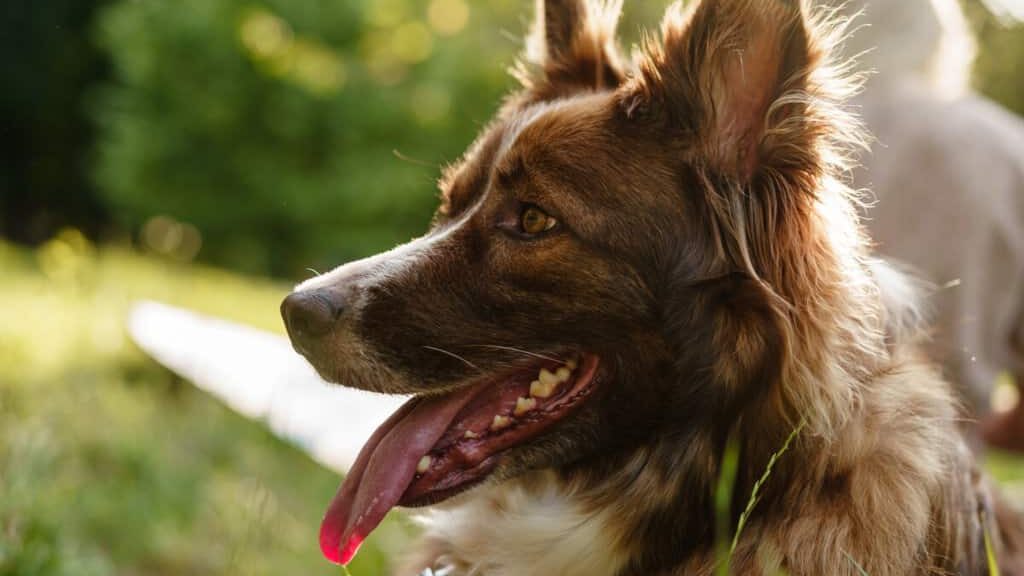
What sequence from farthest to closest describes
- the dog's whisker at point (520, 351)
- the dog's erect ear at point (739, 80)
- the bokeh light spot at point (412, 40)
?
the bokeh light spot at point (412, 40) < the dog's whisker at point (520, 351) < the dog's erect ear at point (739, 80)

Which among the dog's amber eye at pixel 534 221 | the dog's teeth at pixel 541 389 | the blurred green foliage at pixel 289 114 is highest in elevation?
the dog's amber eye at pixel 534 221

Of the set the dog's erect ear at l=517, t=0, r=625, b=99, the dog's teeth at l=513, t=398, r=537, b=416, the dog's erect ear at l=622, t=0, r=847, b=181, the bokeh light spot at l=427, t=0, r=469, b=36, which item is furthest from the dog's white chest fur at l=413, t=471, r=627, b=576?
the bokeh light spot at l=427, t=0, r=469, b=36

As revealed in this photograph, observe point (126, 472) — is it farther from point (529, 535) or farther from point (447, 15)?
point (447, 15)

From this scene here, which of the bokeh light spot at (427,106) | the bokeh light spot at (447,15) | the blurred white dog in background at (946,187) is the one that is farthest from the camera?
the bokeh light spot at (447,15)

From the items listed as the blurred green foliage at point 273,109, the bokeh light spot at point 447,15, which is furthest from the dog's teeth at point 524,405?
the bokeh light spot at point 447,15

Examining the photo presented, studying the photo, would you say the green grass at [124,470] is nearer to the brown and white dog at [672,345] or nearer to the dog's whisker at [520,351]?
the brown and white dog at [672,345]

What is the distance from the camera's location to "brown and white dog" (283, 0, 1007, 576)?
2.90 metres

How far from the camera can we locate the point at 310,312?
→ 2994 millimetres

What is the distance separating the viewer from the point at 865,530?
2.87 meters

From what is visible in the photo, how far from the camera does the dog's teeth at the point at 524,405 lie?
122 inches

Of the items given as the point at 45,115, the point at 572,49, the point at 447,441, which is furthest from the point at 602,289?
the point at 45,115

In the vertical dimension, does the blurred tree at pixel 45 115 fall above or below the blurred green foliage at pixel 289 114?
below

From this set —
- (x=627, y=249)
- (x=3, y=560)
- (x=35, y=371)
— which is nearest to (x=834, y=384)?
(x=627, y=249)

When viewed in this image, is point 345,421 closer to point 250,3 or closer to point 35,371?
point 35,371
